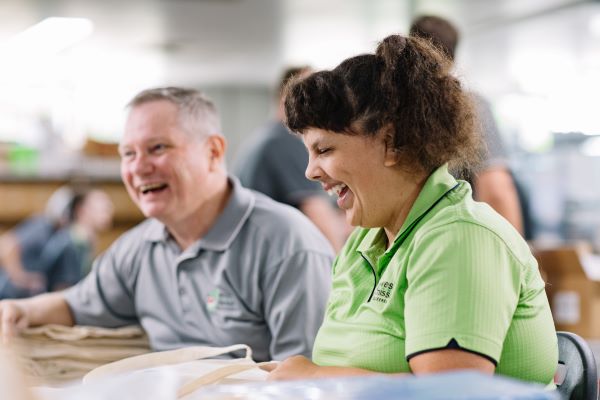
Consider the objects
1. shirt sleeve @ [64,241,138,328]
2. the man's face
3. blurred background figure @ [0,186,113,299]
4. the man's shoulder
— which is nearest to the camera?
the man's shoulder

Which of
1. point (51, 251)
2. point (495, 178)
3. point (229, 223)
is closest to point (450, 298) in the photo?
point (229, 223)

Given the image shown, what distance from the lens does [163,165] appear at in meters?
2.06

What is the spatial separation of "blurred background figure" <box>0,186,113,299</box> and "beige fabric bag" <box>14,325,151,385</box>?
349cm

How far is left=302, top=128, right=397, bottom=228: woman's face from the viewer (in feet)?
4.18

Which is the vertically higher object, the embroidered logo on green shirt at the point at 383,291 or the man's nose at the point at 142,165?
the man's nose at the point at 142,165

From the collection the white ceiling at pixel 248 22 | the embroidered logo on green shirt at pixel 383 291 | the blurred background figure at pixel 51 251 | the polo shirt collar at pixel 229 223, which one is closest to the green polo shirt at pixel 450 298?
the embroidered logo on green shirt at pixel 383 291

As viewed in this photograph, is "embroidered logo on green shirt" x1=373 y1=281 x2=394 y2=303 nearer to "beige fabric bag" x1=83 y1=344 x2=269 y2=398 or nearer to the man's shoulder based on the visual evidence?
"beige fabric bag" x1=83 y1=344 x2=269 y2=398

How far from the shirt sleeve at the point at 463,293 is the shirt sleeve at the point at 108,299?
1.23 m

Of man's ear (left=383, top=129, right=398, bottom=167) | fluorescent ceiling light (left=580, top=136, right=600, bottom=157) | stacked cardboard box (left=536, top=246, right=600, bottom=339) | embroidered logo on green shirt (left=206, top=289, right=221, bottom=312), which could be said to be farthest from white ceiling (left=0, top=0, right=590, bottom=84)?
man's ear (left=383, top=129, right=398, bottom=167)

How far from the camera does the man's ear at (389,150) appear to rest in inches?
49.5

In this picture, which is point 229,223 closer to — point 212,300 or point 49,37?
point 212,300

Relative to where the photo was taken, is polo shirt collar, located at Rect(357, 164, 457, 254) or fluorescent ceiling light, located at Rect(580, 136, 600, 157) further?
fluorescent ceiling light, located at Rect(580, 136, 600, 157)

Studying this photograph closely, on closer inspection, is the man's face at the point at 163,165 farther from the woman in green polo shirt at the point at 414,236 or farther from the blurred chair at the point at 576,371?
the blurred chair at the point at 576,371

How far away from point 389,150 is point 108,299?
1200 mm
